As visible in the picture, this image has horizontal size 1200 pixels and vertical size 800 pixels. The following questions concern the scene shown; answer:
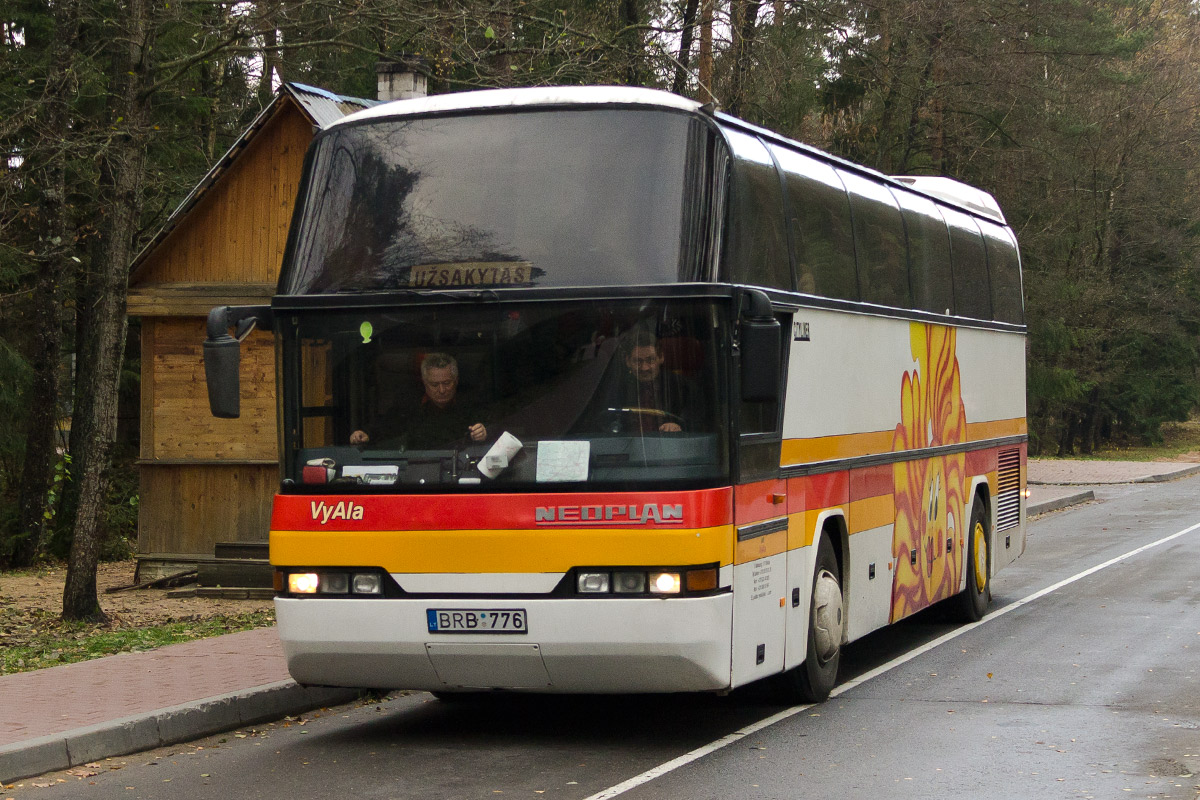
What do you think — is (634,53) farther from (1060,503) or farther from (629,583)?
(1060,503)

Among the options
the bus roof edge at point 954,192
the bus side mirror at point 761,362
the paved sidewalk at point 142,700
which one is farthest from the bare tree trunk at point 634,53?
the bus side mirror at point 761,362

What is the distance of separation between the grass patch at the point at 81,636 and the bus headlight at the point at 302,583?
449cm

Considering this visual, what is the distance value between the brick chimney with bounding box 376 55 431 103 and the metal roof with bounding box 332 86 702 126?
11244mm

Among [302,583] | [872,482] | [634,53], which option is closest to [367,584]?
[302,583]

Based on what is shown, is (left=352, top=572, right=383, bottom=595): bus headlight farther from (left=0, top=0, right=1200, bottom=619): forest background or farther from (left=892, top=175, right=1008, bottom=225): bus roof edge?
(left=0, top=0, right=1200, bottom=619): forest background

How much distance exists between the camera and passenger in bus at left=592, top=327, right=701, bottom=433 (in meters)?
7.77

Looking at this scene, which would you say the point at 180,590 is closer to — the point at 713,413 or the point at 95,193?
the point at 95,193

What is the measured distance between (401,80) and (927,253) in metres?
9.83

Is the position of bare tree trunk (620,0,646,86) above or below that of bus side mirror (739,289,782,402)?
above

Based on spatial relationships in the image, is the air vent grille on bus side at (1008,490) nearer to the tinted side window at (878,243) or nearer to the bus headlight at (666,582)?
the tinted side window at (878,243)

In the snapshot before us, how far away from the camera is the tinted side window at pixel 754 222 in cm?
820

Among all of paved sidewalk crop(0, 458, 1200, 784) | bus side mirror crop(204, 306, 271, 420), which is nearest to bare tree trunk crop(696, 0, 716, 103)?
paved sidewalk crop(0, 458, 1200, 784)

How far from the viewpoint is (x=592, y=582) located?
771cm

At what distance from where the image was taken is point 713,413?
786cm
